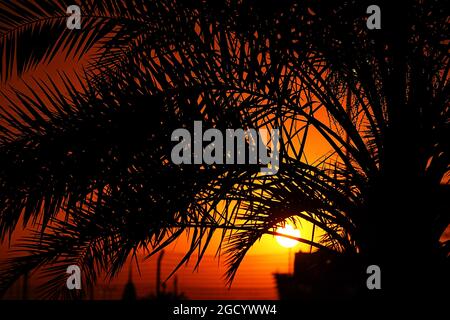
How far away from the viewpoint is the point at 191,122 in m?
3.32

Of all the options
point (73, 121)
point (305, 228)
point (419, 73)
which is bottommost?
point (305, 228)

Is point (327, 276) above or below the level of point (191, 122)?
below

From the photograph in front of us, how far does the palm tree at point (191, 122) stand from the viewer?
3295 mm

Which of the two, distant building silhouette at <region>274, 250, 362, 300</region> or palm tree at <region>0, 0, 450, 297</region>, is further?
distant building silhouette at <region>274, 250, 362, 300</region>

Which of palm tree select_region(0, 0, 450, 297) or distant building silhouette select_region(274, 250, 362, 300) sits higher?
palm tree select_region(0, 0, 450, 297)

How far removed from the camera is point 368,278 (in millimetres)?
3865

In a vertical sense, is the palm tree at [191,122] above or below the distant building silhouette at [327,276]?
above

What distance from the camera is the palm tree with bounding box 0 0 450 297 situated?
3.29m

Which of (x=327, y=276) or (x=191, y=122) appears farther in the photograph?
(x=327, y=276)

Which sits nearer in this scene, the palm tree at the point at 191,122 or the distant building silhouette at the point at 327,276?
the palm tree at the point at 191,122

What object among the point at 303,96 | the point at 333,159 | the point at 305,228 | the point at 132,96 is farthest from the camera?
the point at 305,228
